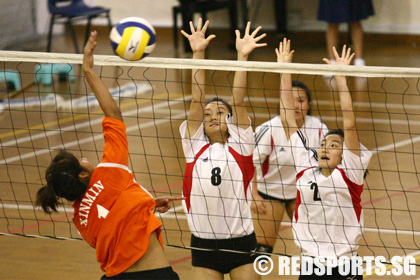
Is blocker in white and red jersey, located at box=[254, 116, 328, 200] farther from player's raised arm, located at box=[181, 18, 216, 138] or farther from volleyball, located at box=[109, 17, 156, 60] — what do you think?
volleyball, located at box=[109, 17, 156, 60]

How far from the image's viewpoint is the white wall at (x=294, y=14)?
1370 centimetres

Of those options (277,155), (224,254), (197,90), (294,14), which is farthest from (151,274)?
(294,14)

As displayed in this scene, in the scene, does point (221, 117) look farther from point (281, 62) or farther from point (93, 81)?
point (93, 81)

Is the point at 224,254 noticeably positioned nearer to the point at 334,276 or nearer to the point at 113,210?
the point at 334,276

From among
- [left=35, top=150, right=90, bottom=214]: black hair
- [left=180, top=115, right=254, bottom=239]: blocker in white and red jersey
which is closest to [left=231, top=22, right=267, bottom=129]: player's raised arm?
[left=180, top=115, right=254, bottom=239]: blocker in white and red jersey

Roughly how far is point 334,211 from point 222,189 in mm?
734

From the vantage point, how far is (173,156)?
8211 mm

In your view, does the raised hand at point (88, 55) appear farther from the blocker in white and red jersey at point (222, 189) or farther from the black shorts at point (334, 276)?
the black shorts at point (334, 276)

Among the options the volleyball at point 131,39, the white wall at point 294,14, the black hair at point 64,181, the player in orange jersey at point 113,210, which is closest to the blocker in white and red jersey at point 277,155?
the volleyball at point 131,39

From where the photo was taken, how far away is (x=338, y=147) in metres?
4.51

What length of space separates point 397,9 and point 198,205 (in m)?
10.3

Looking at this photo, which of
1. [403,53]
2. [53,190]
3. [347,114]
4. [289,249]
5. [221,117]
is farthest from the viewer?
[403,53]

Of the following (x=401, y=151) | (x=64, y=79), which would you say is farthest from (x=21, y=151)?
(x=401, y=151)

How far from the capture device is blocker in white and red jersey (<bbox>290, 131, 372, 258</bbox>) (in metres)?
4.29
